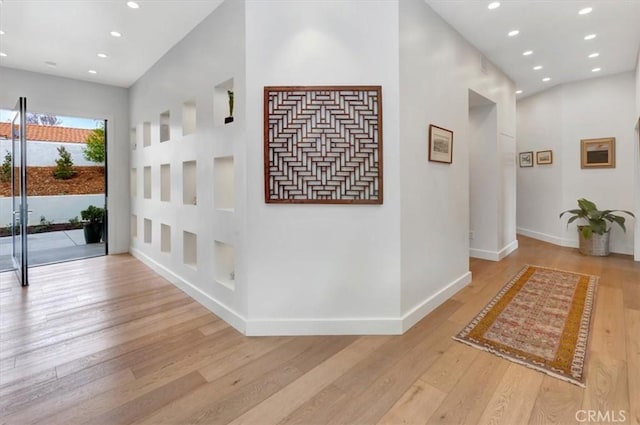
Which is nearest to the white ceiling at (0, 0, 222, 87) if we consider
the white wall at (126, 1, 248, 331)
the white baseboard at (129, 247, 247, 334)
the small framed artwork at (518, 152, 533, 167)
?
the white wall at (126, 1, 248, 331)

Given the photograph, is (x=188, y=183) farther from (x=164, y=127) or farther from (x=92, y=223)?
(x=92, y=223)

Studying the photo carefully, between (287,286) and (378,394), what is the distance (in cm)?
107

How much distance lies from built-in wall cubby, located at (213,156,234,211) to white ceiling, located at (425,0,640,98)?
97.7 inches

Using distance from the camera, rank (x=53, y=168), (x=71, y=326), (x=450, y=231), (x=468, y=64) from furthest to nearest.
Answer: (x=53, y=168), (x=468, y=64), (x=450, y=231), (x=71, y=326)

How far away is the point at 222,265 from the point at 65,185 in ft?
19.6

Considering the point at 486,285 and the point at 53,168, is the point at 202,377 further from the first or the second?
the point at 53,168

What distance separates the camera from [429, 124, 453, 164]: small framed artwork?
9.88ft

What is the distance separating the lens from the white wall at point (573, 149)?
5250mm

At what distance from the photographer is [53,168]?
676cm

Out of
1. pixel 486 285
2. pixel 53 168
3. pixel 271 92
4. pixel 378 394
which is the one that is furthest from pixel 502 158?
pixel 53 168

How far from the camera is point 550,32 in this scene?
364 centimetres

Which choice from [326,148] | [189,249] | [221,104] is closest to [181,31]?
[221,104]

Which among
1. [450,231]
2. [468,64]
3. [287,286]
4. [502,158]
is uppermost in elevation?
[468,64]

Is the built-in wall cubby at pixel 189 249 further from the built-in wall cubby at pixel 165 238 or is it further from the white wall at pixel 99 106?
the white wall at pixel 99 106
